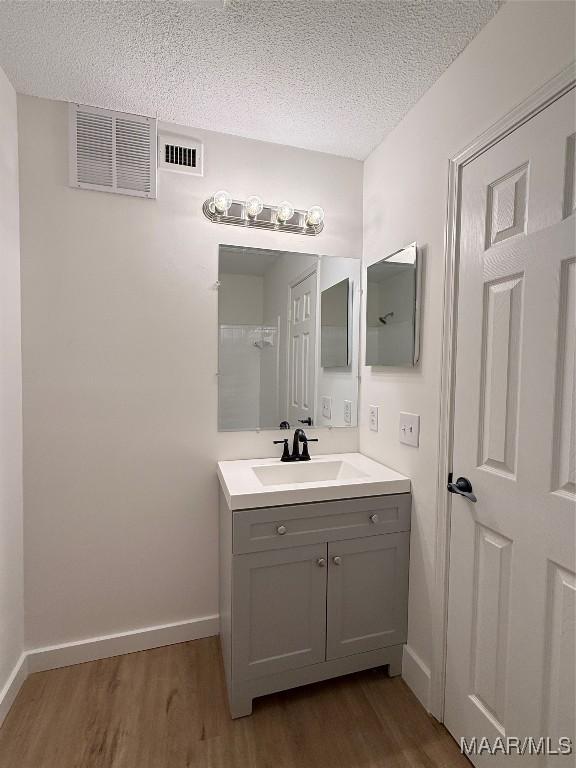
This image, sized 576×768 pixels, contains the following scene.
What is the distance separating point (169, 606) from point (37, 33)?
240cm

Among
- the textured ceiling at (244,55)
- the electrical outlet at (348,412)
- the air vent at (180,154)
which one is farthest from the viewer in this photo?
the electrical outlet at (348,412)

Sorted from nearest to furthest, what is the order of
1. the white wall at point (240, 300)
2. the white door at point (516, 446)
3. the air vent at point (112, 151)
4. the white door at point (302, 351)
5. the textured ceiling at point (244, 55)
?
the white door at point (516, 446) < the textured ceiling at point (244, 55) < the air vent at point (112, 151) < the white wall at point (240, 300) < the white door at point (302, 351)

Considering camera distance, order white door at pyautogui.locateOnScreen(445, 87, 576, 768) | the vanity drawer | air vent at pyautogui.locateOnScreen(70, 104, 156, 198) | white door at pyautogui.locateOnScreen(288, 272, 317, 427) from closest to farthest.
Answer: white door at pyautogui.locateOnScreen(445, 87, 576, 768) → the vanity drawer → air vent at pyautogui.locateOnScreen(70, 104, 156, 198) → white door at pyautogui.locateOnScreen(288, 272, 317, 427)

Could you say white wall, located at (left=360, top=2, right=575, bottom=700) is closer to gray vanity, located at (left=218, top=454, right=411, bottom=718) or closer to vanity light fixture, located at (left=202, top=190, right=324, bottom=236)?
gray vanity, located at (left=218, top=454, right=411, bottom=718)

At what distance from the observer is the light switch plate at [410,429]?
158cm

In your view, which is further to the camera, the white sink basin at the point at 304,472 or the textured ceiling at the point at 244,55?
the white sink basin at the point at 304,472

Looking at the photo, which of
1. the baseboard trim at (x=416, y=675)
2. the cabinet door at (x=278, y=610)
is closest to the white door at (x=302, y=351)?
the cabinet door at (x=278, y=610)

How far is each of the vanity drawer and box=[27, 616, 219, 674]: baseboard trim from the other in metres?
0.80

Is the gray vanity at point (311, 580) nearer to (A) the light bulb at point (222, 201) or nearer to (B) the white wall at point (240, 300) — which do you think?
(B) the white wall at point (240, 300)

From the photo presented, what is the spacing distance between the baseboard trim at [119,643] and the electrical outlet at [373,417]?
1272 millimetres

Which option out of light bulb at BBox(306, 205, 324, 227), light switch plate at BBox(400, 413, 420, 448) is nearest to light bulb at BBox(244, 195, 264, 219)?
light bulb at BBox(306, 205, 324, 227)

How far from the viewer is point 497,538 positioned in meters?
1.21

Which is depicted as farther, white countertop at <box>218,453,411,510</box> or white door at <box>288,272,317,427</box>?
white door at <box>288,272,317,427</box>

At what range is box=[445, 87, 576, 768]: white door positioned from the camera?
985 millimetres
